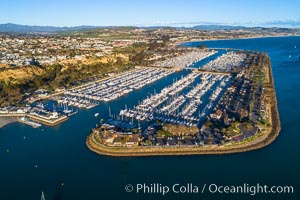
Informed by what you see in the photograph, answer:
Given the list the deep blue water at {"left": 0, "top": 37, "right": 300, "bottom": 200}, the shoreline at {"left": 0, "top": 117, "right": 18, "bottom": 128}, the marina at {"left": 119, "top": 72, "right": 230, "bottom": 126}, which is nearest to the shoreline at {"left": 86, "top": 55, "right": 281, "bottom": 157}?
the deep blue water at {"left": 0, "top": 37, "right": 300, "bottom": 200}

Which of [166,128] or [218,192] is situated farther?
[166,128]

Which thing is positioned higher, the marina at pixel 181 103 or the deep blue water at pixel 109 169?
the marina at pixel 181 103

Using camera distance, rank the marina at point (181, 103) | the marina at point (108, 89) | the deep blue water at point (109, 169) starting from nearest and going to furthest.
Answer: the deep blue water at point (109, 169), the marina at point (181, 103), the marina at point (108, 89)

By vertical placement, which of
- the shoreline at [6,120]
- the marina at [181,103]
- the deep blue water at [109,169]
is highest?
the marina at [181,103]

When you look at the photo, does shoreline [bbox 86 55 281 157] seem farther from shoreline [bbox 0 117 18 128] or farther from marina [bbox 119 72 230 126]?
shoreline [bbox 0 117 18 128]

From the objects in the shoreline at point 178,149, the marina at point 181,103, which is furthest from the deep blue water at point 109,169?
the marina at point 181,103

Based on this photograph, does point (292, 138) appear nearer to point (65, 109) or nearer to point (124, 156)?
point (124, 156)

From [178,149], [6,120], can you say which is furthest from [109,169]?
[6,120]

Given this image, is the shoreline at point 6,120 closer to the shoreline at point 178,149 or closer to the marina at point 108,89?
the marina at point 108,89

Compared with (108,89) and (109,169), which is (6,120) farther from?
(109,169)

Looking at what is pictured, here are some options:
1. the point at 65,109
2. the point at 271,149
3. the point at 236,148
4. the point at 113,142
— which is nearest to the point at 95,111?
the point at 65,109

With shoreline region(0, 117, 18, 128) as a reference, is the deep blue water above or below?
below
